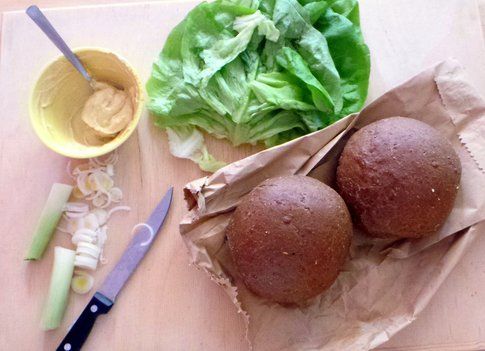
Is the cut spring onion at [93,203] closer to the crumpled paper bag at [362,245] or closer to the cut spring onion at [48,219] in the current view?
the cut spring onion at [48,219]

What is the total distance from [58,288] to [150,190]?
34 centimetres

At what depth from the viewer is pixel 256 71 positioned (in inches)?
53.1

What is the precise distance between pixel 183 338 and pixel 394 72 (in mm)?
914

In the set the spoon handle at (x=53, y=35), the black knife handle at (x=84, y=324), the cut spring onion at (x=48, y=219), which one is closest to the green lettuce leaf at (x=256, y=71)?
the spoon handle at (x=53, y=35)

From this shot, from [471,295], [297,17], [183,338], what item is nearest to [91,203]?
[183,338]

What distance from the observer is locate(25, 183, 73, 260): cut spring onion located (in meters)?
1.33

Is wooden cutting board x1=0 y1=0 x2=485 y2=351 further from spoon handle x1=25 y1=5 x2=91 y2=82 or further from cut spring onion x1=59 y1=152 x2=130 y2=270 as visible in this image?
spoon handle x1=25 y1=5 x2=91 y2=82

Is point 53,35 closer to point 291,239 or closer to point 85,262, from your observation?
point 85,262

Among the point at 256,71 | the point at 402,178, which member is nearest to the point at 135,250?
the point at 256,71

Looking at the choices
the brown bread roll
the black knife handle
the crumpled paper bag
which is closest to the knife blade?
the black knife handle

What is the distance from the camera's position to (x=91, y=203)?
1.38 meters

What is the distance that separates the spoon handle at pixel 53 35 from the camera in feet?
3.93

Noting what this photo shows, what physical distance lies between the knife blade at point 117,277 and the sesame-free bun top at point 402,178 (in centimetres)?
49

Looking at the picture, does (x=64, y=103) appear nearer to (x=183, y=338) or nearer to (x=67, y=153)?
(x=67, y=153)
